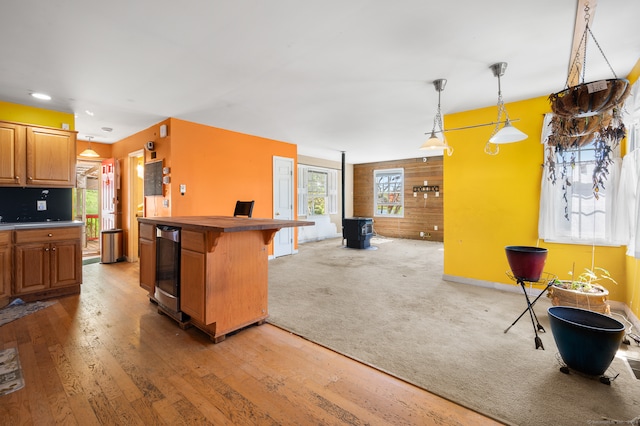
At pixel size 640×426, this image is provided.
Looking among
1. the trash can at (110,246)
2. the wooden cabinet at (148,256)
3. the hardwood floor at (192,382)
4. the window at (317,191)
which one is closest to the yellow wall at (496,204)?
the hardwood floor at (192,382)

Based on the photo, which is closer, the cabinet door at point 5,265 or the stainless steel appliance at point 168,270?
the stainless steel appliance at point 168,270

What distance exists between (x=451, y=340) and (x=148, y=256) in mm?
3127

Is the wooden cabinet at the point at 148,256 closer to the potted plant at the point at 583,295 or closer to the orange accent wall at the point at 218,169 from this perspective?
the orange accent wall at the point at 218,169

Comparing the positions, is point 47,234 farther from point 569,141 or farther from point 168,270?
point 569,141

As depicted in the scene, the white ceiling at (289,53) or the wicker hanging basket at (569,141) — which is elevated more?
the white ceiling at (289,53)

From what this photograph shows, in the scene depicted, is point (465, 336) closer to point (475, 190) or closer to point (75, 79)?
point (475, 190)

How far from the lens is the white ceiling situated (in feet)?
6.68

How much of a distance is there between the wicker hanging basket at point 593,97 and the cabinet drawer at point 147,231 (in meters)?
3.59

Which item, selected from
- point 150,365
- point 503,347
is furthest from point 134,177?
point 503,347

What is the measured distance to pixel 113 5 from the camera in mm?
1976

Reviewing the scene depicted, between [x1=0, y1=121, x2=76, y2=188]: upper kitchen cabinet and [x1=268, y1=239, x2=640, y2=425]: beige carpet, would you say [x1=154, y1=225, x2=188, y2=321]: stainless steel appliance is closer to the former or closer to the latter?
[x1=268, y1=239, x2=640, y2=425]: beige carpet

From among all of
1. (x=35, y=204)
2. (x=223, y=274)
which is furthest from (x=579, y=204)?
(x=35, y=204)

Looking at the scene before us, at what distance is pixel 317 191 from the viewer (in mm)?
8820

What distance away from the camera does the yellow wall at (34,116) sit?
148 inches
